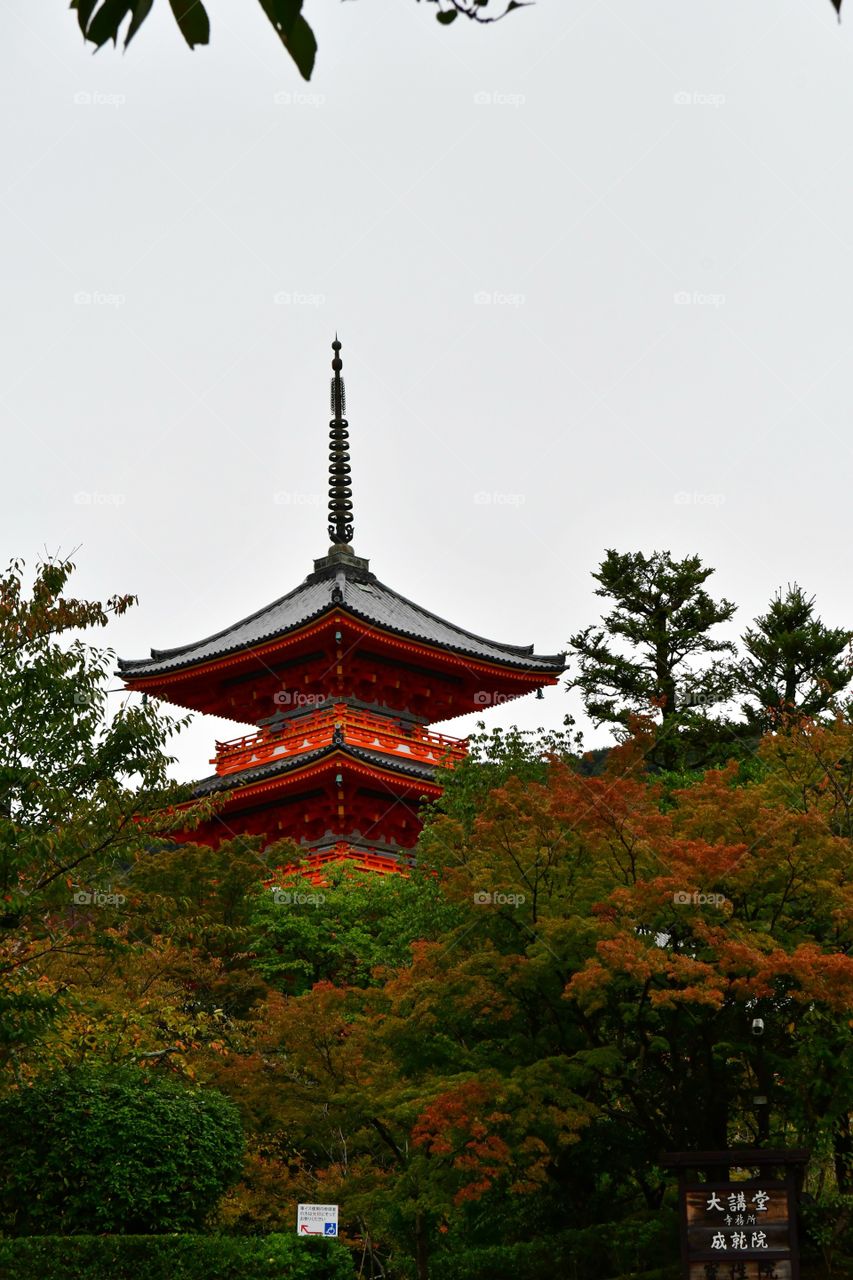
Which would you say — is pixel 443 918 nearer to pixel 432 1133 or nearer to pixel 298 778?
pixel 432 1133

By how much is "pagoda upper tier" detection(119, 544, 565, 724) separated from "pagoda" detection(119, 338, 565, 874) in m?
0.04

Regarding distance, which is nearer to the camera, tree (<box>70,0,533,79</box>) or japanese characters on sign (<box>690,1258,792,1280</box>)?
tree (<box>70,0,533,79</box>)

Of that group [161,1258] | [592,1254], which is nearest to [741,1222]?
[592,1254]

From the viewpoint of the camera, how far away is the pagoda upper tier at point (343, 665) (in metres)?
36.2

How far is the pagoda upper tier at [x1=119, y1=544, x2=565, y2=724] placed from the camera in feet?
119

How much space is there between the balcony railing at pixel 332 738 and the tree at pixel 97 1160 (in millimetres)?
17309

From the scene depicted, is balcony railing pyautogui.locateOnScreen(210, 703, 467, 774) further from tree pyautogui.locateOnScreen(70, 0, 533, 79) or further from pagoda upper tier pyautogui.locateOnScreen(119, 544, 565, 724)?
tree pyautogui.locateOnScreen(70, 0, 533, 79)

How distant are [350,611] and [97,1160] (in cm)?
1868

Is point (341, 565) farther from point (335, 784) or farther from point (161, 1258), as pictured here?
point (161, 1258)

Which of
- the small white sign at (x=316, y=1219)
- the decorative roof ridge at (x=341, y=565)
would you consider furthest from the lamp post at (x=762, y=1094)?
the decorative roof ridge at (x=341, y=565)

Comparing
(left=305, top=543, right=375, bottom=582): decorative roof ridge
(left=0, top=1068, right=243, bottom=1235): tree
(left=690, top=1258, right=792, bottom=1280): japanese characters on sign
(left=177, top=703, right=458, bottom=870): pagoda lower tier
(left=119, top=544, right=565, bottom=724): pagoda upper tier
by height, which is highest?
(left=305, top=543, right=375, bottom=582): decorative roof ridge

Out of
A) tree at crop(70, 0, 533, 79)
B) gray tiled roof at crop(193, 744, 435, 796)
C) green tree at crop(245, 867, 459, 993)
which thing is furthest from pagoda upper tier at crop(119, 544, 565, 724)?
tree at crop(70, 0, 533, 79)

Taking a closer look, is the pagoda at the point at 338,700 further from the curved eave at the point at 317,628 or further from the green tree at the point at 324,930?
the green tree at the point at 324,930

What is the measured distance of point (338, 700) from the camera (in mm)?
36594
